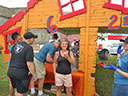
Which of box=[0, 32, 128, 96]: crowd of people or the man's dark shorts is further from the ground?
box=[0, 32, 128, 96]: crowd of people

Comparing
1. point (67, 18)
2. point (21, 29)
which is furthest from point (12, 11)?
point (67, 18)

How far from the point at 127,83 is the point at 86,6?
7.60ft

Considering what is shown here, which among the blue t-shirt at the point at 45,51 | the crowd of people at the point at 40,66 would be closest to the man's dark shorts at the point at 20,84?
the crowd of people at the point at 40,66

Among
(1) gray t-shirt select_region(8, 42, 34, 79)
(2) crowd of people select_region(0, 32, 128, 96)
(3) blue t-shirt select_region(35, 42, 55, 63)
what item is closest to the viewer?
(2) crowd of people select_region(0, 32, 128, 96)

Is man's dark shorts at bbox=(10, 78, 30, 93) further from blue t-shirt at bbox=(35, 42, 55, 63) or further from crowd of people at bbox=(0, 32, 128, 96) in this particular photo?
blue t-shirt at bbox=(35, 42, 55, 63)

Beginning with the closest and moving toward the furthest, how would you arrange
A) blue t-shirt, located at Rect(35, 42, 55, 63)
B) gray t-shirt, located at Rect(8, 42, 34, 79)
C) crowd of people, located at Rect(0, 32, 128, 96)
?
1. crowd of people, located at Rect(0, 32, 128, 96)
2. gray t-shirt, located at Rect(8, 42, 34, 79)
3. blue t-shirt, located at Rect(35, 42, 55, 63)

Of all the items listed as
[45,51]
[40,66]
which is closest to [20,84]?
[40,66]

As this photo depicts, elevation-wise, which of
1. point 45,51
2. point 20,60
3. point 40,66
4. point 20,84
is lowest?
point 20,84

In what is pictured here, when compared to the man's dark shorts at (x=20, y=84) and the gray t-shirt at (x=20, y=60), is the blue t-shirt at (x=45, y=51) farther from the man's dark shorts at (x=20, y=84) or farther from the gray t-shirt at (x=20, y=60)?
the man's dark shorts at (x=20, y=84)

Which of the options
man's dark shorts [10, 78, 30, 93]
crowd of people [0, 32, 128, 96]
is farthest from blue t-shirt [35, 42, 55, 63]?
man's dark shorts [10, 78, 30, 93]

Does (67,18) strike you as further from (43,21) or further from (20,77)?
(20,77)

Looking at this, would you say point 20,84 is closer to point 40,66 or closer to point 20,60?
point 20,60

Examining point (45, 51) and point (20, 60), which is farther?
point (45, 51)

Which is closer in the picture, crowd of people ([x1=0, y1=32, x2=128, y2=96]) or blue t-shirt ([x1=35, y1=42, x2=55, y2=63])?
crowd of people ([x1=0, y1=32, x2=128, y2=96])
